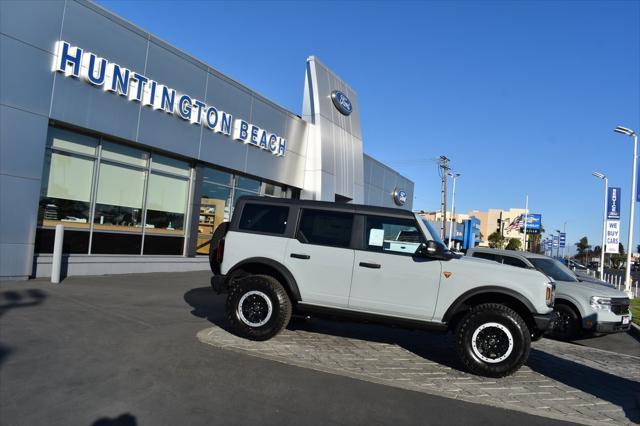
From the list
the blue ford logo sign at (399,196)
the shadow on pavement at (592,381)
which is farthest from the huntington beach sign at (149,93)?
the blue ford logo sign at (399,196)

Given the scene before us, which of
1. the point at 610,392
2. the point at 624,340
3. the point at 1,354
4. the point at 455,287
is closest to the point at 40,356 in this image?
the point at 1,354

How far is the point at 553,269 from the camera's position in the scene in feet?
33.4

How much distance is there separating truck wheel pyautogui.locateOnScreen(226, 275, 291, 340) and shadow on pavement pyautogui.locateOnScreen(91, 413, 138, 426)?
2803 millimetres

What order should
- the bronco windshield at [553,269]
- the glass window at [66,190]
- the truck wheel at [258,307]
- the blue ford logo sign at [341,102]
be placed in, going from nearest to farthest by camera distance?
the truck wheel at [258,307] < the bronco windshield at [553,269] < the glass window at [66,190] < the blue ford logo sign at [341,102]

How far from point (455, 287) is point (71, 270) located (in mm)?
9143

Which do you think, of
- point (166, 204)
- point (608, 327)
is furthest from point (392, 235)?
point (166, 204)

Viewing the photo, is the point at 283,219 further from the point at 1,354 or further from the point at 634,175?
the point at 634,175

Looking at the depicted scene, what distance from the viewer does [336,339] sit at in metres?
7.38

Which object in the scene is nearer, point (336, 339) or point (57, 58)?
point (336, 339)

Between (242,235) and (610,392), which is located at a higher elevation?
(242,235)

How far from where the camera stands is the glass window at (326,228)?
6.62m

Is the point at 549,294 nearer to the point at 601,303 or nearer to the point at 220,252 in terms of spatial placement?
the point at 601,303

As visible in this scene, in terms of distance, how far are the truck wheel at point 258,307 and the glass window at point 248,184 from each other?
10.8 m

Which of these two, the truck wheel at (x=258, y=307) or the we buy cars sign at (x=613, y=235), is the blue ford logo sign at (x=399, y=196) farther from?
the truck wheel at (x=258, y=307)
